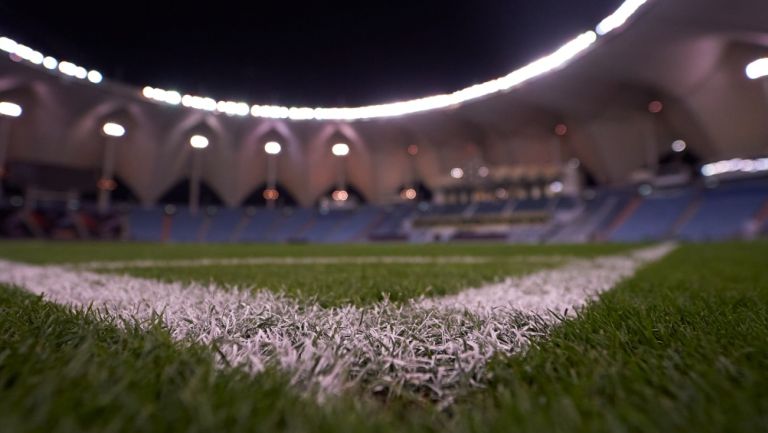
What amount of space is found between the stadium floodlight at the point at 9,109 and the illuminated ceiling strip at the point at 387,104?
4.25m

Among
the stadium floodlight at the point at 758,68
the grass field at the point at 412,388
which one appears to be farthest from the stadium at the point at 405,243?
the stadium floodlight at the point at 758,68

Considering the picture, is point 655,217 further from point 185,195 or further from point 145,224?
point 185,195

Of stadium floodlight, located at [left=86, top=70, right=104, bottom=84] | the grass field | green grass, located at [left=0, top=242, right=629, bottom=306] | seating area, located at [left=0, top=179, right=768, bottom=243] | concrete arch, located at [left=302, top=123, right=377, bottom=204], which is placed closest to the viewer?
the grass field

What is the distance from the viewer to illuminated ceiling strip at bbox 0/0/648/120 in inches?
873

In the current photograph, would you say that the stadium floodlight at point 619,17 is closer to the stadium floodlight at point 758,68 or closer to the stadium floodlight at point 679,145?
the stadium floodlight at point 758,68

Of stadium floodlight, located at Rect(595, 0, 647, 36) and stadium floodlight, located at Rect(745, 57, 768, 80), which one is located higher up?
stadium floodlight, located at Rect(595, 0, 647, 36)

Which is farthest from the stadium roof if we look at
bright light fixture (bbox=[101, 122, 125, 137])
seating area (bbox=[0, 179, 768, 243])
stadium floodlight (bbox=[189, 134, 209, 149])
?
seating area (bbox=[0, 179, 768, 243])

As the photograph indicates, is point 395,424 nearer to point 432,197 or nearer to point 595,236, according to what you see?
point 595,236

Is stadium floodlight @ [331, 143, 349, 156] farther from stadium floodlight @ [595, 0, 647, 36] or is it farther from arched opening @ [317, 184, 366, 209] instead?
stadium floodlight @ [595, 0, 647, 36]

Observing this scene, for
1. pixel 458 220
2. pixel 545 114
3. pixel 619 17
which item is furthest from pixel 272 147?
pixel 619 17

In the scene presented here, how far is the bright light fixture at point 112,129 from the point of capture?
1283 inches

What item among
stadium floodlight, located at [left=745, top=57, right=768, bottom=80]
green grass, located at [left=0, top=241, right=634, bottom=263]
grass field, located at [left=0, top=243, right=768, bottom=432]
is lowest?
green grass, located at [left=0, top=241, right=634, bottom=263]

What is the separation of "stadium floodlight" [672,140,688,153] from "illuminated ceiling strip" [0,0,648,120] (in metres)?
13.3

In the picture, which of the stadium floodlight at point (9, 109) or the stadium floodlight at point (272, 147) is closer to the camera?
the stadium floodlight at point (9, 109)
